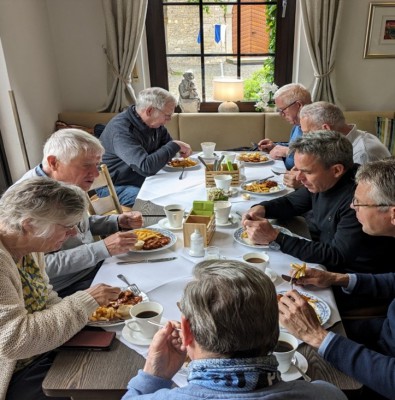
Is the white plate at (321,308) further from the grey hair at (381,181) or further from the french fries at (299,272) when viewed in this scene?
the grey hair at (381,181)

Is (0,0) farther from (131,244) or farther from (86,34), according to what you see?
(131,244)

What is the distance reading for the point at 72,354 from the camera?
1.12m

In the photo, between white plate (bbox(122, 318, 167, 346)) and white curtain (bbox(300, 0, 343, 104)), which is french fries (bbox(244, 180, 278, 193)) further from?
white curtain (bbox(300, 0, 343, 104))

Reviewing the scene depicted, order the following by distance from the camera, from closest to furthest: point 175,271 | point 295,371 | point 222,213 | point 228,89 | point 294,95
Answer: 1. point 295,371
2. point 175,271
3. point 222,213
4. point 294,95
5. point 228,89

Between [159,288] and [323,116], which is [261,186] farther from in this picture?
[159,288]

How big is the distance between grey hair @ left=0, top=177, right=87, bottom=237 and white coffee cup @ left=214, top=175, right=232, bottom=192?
1.14 m

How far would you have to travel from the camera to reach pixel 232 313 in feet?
2.49

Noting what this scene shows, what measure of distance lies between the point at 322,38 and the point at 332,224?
2932 millimetres

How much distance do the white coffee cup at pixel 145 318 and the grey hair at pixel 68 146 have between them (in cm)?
92

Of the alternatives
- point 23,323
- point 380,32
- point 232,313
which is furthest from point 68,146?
point 380,32

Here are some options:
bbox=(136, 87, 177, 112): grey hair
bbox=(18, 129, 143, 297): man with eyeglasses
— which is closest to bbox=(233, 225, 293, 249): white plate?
bbox=(18, 129, 143, 297): man with eyeglasses

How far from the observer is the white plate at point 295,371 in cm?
101

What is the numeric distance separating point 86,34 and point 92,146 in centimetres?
286

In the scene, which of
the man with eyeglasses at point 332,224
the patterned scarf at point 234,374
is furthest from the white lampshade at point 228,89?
the patterned scarf at point 234,374
